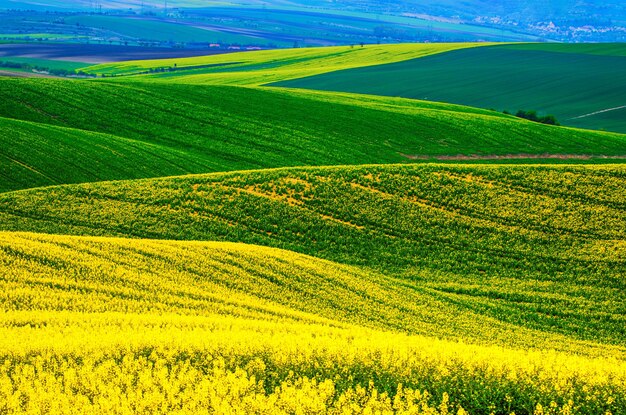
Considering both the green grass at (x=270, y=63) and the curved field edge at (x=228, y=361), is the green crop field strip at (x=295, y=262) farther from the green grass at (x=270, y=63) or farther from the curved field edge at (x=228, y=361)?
the green grass at (x=270, y=63)

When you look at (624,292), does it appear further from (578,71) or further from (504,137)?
(578,71)

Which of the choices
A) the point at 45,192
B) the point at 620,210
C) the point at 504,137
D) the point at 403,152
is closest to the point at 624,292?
the point at 620,210

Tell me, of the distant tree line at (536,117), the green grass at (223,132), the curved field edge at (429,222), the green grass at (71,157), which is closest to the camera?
the curved field edge at (429,222)

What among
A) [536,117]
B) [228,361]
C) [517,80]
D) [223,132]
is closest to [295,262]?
[228,361]

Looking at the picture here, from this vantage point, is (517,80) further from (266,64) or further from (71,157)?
(71,157)

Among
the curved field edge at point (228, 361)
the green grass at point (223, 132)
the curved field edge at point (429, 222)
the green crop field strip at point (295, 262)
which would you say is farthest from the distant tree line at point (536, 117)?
the curved field edge at point (228, 361)

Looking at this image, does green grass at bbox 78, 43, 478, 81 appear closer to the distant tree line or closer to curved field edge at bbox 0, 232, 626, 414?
the distant tree line

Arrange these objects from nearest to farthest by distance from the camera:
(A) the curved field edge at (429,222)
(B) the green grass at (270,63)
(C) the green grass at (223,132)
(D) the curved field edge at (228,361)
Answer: (D) the curved field edge at (228,361) < (A) the curved field edge at (429,222) < (C) the green grass at (223,132) < (B) the green grass at (270,63)

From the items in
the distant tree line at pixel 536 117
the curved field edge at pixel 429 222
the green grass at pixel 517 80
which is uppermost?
the green grass at pixel 517 80
